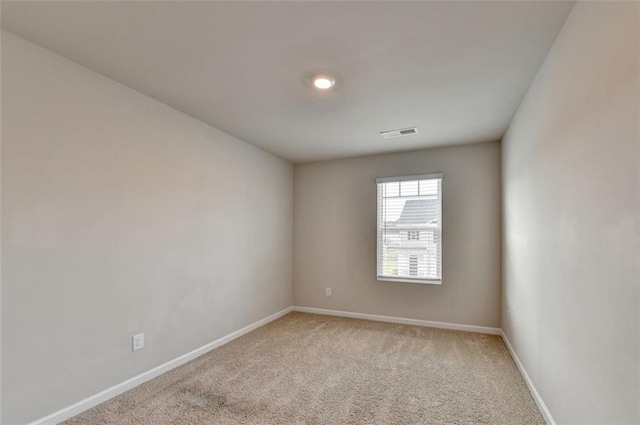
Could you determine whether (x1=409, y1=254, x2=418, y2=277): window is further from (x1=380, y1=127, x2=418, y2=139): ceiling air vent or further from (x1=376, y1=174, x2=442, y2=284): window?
(x1=380, y1=127, x2=418, y2=139): ceiling air vent

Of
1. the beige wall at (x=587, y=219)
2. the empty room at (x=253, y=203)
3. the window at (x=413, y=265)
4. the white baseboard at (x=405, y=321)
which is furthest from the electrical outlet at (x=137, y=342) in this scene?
the window at (x=413, y=265)

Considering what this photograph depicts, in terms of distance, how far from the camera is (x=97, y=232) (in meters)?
2.24

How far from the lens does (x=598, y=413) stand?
4.41 feet

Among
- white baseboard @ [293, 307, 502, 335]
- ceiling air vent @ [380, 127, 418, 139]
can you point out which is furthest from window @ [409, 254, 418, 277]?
ceiling air vent @ [380, 127, 418, 139]

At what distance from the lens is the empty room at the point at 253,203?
58.8 inches

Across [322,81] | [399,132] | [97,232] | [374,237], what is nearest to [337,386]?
[97,232]

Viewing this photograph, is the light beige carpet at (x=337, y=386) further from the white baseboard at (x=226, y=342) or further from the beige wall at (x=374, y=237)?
the beige wall at (x=374, y=237)

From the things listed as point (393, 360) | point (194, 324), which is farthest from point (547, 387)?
point (194, 324)

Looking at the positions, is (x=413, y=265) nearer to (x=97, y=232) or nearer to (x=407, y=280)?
(x=407, y=280)

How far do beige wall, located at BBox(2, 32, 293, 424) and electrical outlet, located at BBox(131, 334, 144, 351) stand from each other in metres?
0.04

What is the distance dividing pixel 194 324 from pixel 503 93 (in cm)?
350

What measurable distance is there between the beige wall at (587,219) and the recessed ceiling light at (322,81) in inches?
55.2

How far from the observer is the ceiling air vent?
133 inches

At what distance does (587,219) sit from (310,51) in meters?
1.78
